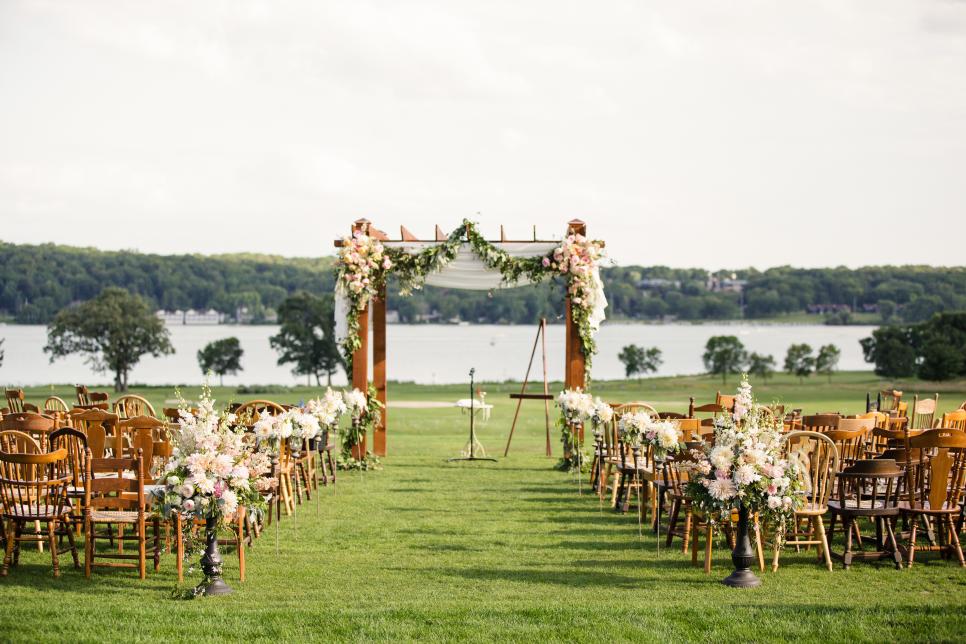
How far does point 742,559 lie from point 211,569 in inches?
153

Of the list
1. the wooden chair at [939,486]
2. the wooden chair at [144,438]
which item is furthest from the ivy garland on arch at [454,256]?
the wooden chair at [939,486]

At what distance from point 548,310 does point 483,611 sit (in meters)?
79.9

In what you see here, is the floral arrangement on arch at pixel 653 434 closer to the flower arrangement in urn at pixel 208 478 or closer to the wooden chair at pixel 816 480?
the wooden chair at pixel 816 480

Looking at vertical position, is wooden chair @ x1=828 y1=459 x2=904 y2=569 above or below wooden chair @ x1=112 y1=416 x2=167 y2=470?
below

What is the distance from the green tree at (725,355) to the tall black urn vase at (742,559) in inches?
1444

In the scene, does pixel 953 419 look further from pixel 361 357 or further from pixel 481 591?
pixel 361 357

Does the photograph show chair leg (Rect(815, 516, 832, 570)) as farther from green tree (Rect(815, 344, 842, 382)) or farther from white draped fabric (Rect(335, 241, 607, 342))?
green tree (Rect(815, 344, 842, 382))

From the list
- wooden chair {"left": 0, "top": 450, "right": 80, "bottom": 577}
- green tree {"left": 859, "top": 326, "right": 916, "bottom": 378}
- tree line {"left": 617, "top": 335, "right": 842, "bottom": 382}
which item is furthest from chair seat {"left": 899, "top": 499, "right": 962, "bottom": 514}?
green tree {"left": 859, "top": 326, "right": 916, "bottom": 378}

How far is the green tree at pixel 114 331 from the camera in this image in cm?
4316

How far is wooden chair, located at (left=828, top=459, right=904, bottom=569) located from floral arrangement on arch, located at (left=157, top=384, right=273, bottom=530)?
4559 mm

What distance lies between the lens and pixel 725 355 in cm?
4450

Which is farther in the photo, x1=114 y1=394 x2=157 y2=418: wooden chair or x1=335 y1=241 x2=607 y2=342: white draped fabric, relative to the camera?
x1=335 y1=241 x2=607 y2=342: white draped fabric

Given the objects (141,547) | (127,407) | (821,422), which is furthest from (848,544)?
(127,407)

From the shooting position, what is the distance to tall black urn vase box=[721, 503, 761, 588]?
7820 mm
